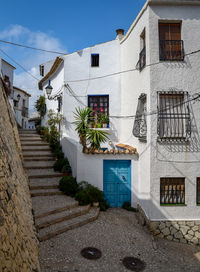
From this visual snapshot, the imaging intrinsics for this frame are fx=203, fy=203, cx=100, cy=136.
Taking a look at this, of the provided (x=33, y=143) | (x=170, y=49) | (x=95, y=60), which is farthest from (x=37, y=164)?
(x=170, y=49)

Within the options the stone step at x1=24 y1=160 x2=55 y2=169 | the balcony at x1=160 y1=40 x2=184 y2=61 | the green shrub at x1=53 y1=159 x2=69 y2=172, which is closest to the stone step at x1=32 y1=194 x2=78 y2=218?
the green shrub at x1=53 y1=159 x2=69 y2=172

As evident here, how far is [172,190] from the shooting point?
798 cm

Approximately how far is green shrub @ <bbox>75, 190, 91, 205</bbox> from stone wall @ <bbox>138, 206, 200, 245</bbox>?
261cm

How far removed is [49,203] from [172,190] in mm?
4913

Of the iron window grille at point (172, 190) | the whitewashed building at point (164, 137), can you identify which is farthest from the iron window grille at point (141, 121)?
the iron window grille at point (172, 190)

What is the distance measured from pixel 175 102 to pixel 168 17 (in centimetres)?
342

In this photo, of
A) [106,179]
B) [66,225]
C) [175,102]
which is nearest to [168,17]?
[175,102]

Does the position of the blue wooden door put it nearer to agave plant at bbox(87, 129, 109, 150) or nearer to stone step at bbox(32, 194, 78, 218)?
agave plant at bbox(87, 129, 109, 150)

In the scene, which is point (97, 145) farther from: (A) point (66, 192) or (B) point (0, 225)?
(B) point (0, 225)

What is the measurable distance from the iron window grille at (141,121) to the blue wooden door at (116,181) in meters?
1.41

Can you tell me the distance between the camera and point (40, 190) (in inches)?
365

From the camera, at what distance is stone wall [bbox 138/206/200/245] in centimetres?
766

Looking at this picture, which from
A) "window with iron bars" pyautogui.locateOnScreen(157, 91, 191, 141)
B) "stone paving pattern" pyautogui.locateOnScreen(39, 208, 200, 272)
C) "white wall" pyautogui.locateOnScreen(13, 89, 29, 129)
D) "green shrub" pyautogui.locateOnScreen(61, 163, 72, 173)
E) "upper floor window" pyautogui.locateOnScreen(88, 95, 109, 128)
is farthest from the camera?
"white wall" pyautogui.locateOnScreen(13, 89, 29, 129)

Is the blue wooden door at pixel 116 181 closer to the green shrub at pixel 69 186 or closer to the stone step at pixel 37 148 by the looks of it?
the green shrub at pixel 69 186
